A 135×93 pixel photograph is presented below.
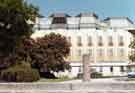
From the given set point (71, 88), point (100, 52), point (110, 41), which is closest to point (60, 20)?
point (100, 52)

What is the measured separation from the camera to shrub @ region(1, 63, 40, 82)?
132 ft

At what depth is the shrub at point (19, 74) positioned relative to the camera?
40.4 metres

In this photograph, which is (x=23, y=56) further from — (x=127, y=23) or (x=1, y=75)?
(x=127, y=23)

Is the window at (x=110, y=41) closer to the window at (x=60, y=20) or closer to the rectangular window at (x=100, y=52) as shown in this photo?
the rectangular window at (x=100, y=52)

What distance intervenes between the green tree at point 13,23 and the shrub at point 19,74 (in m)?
2.33

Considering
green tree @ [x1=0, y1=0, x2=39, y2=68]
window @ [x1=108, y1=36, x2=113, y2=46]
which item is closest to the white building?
window @ [x1=108, y1=36, x2=113, y2=46]

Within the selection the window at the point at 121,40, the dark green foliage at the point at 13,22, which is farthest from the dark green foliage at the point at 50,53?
the window at the point at 121,40

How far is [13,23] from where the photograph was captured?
41406 mm

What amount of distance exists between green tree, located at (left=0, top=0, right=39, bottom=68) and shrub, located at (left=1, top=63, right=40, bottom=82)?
2.33 m

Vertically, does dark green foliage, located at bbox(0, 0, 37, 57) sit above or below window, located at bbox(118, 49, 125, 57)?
above

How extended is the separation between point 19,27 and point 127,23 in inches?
4003

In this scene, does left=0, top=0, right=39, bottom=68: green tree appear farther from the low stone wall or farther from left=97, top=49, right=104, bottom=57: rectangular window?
left=97, top=49, right=104, bottom=57: rectangular window

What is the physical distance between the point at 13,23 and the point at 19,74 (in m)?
5.49

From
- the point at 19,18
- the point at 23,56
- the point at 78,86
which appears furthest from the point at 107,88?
the point at 23,56
